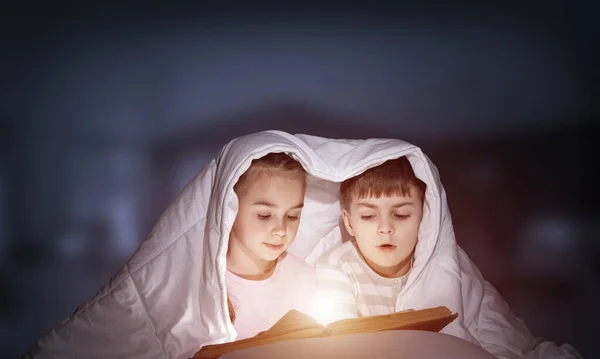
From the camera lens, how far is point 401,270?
4.55 feet

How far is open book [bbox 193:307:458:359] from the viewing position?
0.99m

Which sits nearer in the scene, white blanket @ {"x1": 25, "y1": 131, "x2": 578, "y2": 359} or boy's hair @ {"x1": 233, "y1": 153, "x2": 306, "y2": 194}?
white blanket @ {"x1": 25, "y1": 131, "x2": 578, "y2": 359}

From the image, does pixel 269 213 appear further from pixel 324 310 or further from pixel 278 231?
pixel 324 310

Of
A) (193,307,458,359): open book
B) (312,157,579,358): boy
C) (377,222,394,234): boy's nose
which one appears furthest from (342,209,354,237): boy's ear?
(193,307,458,359): open book

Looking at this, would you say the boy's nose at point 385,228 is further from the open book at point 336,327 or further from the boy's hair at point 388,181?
the open book at point 336,327

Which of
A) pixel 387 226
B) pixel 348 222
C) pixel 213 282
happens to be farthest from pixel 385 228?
pixel 213 282

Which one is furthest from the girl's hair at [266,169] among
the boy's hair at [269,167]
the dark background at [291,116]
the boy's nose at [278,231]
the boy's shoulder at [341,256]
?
the dark background at [291,116]

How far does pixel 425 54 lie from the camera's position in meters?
1.71

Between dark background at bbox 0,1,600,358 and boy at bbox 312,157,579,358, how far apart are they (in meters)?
0.40

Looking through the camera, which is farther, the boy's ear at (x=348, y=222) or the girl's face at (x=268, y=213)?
the boy's ear at (x=348, y=222)

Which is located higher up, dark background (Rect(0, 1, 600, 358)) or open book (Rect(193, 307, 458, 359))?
dark background (Rect(0, 1, 600, 358))

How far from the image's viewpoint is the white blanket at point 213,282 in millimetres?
1167

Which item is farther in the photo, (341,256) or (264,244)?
(341,256)

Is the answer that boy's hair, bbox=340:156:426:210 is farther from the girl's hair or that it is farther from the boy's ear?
the girl's hair
